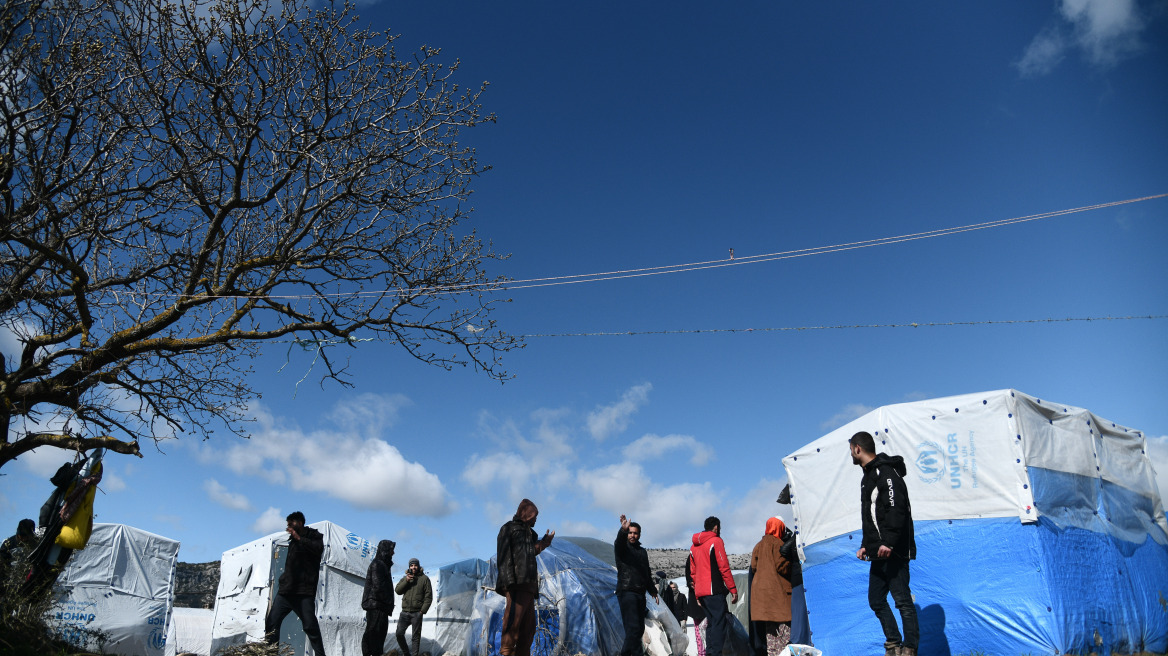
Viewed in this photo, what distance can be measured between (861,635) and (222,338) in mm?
7398

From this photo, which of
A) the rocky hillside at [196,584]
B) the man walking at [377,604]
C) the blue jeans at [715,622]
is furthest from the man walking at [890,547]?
the rocky hillside at [196,584]

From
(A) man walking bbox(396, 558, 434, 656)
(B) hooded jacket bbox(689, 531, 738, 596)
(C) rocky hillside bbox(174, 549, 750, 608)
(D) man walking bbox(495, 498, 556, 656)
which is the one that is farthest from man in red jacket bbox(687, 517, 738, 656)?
(C) rocky hillside bbox(174, 549, 750, 608)

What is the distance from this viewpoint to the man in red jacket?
7.22m

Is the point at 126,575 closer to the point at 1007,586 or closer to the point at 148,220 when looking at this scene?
the point at 148,220

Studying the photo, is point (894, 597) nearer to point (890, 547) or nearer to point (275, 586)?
point (890, 547)

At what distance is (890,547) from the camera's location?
509 cm

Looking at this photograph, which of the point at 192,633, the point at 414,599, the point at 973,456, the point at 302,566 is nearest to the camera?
the point at 973,456

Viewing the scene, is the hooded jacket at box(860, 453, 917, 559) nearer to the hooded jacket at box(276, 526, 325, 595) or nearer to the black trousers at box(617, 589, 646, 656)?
the black trousers at box(617, 589, 646, 656)

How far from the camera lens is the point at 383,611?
9625 millimetres

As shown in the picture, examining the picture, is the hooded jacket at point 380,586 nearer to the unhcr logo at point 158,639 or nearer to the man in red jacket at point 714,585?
the man in red jacket at point 714,585

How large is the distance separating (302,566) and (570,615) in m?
5.18

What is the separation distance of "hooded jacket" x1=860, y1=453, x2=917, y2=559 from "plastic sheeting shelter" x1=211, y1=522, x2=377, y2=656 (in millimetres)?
13565

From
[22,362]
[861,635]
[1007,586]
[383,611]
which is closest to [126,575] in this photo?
[383,611]

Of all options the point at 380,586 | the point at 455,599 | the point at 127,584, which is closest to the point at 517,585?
the point at 380,586
